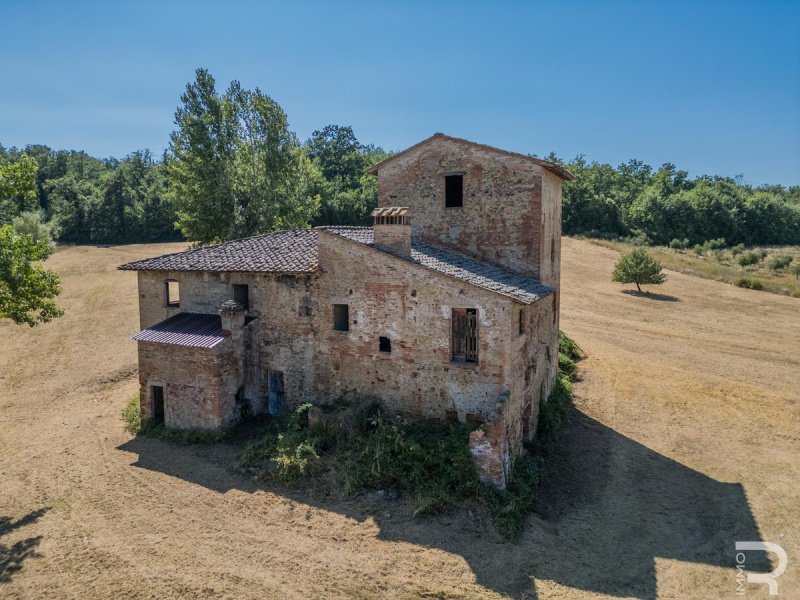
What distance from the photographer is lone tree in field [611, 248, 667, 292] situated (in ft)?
146

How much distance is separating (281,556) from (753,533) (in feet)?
36.8

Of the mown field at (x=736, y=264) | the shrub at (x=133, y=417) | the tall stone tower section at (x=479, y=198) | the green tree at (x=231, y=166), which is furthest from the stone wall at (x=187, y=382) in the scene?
the mown field at (x=736, y=264)

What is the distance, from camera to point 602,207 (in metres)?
70.5

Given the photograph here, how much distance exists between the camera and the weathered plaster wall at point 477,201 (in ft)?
59.3

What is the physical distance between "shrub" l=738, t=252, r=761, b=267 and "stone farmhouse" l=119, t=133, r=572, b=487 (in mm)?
46714

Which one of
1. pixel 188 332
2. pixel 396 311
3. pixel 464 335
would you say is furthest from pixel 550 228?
pixel 188 332

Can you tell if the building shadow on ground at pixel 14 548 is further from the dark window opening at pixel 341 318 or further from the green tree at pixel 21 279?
the dark window opening at pixel 341 318

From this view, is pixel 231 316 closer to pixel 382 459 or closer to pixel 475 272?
pixel 382 459

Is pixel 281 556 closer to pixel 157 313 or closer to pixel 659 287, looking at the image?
pixel 157 313

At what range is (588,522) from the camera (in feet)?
44.5

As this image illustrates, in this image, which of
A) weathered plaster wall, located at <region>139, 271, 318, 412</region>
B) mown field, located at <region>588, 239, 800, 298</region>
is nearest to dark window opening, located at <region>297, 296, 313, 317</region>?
weathered plaster wall, located at <region>139, 271, 318, 412</region>

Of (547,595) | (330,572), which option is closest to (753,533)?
(547,595)

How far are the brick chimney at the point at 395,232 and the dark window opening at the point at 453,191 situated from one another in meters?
3.38

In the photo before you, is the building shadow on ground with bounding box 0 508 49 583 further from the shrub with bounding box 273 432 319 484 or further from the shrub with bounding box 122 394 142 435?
the shrub with bounding box 273 432 319 484
